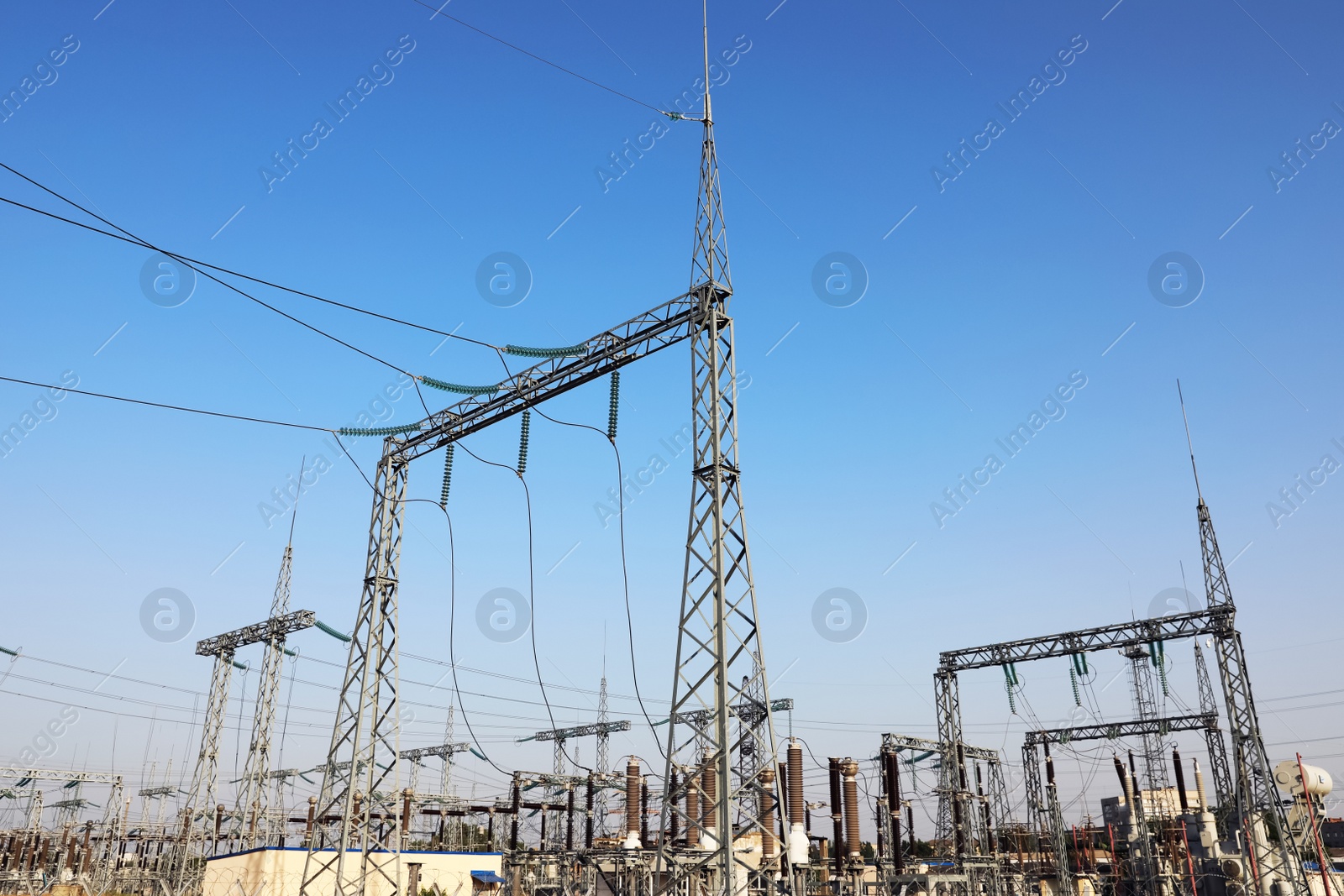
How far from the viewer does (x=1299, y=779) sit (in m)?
28.8

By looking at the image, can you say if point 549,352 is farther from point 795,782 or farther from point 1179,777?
point 1179,777

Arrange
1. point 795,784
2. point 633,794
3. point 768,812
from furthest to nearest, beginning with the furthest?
point 633,794, point 795,784, point 768,812

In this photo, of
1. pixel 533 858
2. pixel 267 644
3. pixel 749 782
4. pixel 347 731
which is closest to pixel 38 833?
pixel 267 644

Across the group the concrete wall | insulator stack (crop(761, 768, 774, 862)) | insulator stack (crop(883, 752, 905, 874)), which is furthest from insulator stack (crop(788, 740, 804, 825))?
insulator stack (crop(761, 768, 774, 862))

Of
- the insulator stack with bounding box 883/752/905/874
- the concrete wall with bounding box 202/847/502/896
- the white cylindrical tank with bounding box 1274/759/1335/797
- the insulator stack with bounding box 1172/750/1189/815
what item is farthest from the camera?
the insulator stack with bounding box 1172/750/1189/815

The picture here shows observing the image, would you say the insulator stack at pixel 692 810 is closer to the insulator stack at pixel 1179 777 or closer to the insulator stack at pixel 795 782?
the insulator stack at pixel 795 782

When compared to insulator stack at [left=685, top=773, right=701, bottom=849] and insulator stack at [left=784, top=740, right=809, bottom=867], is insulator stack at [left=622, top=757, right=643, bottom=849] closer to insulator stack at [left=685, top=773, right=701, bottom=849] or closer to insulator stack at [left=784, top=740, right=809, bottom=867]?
insulator stack at [left=685, top=773, right=701, bottom=849]

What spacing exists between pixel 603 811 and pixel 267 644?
30.1 m

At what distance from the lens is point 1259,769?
31.4 meters

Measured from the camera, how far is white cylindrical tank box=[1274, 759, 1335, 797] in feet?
95.6

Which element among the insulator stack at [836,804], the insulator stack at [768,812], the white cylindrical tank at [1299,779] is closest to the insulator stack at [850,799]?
the insulator stack at [836,804]

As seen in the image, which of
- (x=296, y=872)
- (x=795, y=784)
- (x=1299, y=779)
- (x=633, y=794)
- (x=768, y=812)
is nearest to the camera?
(x=768, y=812)

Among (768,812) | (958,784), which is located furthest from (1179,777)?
(768,812)

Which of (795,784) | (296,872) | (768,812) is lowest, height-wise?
(296,872)
